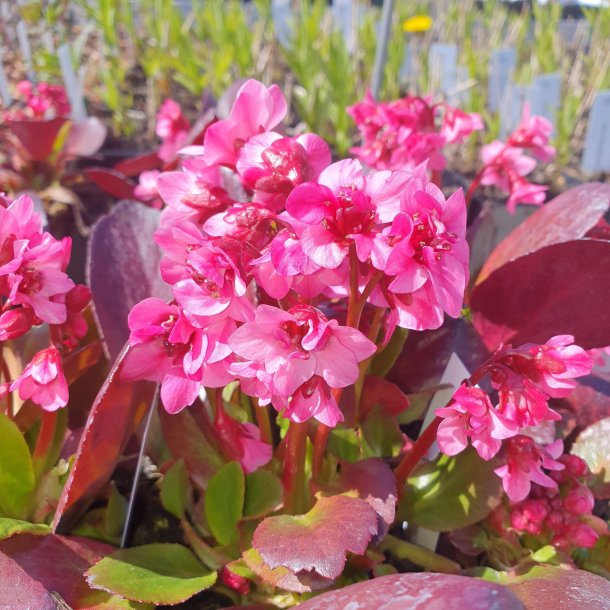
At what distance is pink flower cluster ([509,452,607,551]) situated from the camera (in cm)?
66

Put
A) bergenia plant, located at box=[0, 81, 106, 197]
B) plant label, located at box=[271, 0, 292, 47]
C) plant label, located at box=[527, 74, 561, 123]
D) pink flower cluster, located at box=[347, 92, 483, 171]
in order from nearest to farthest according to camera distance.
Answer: pink flower cluster, located at box=[347, 92, 483, 171] → bergenia plant, located at box=[0, 81, 106, 197] → plant label, located at box=[527, 74, 561, 123] → plant label, located at box=[271, 0, 292, 47]

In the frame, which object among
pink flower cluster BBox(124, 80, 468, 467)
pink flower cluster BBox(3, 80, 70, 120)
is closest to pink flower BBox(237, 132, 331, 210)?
pink flower cluster BBox(124, 80, 468, 467)

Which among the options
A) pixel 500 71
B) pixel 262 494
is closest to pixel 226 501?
pixel 262 494

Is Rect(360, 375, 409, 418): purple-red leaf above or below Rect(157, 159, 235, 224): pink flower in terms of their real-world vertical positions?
below

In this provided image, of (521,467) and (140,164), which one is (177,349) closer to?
(521,467)

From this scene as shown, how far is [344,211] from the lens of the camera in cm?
46

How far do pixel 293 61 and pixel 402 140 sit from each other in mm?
1301

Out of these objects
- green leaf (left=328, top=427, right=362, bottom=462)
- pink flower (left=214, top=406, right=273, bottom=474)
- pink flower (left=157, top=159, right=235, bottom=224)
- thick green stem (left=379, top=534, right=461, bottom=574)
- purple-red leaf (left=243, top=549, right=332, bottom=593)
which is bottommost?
thick green stem (left=379, top=534, right=461, bottom=574)

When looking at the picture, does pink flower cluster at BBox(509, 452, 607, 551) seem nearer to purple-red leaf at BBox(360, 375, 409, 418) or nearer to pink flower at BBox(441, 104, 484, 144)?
purple-red leaf at BBox(360, 375, 409, 418)

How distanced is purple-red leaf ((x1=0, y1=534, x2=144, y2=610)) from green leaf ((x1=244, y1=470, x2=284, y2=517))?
13 centimetres

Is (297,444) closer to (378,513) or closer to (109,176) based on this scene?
(378,513)

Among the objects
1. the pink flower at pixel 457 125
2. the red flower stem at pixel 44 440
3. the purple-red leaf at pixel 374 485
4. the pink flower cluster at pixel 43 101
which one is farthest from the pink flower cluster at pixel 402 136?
the pink flower cluster at pixel 43 101

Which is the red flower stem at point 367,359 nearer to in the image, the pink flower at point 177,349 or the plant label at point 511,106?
the pink flower at point 177,349

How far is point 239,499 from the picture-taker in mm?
649
